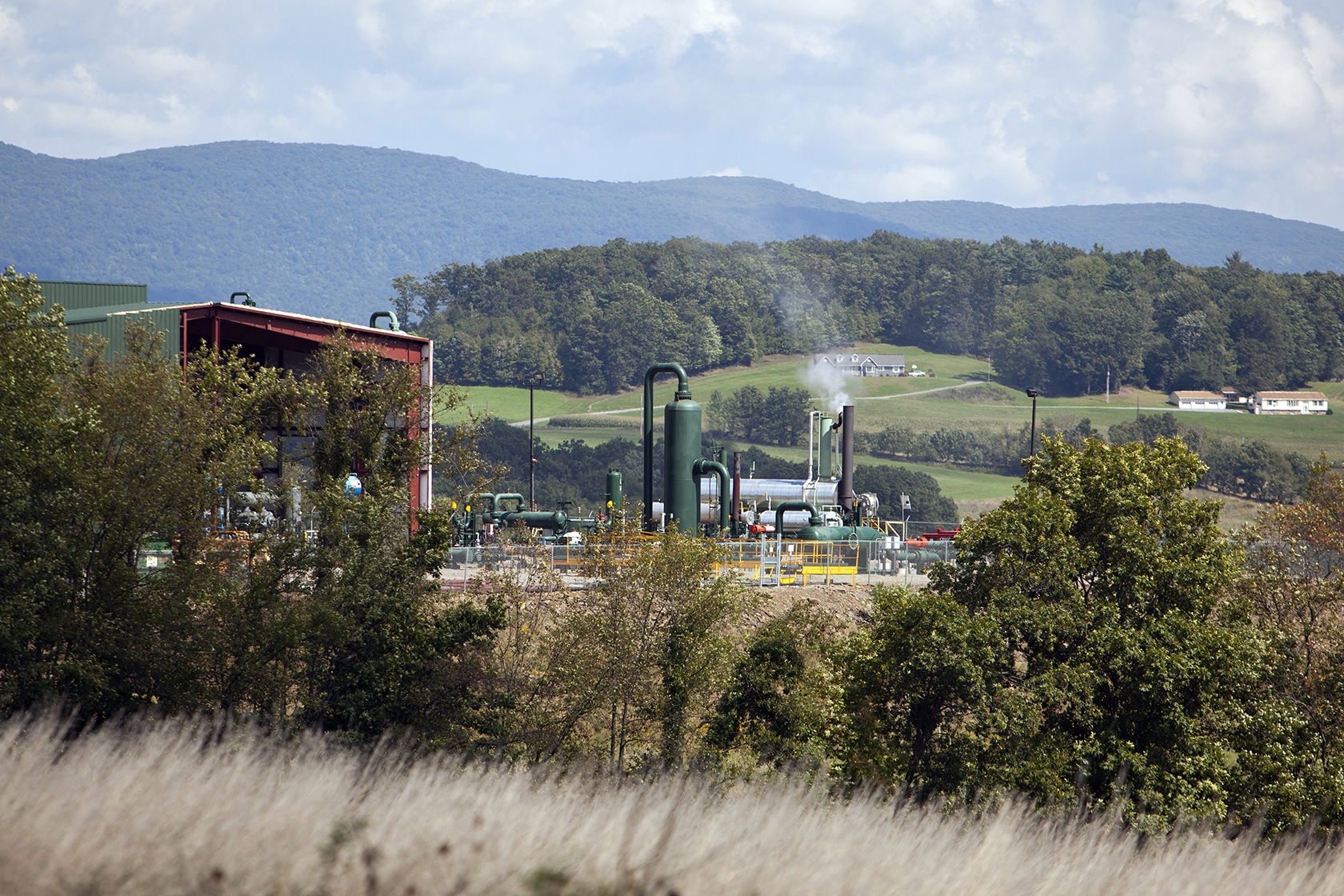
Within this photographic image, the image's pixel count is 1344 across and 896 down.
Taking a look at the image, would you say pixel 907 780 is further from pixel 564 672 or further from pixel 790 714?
pixel 564 672

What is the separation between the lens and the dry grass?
633 centimetres

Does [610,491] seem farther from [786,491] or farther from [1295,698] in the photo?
[1295,698]

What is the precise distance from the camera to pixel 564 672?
20.8m

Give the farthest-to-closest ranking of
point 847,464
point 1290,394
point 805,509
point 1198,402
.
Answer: point 1198,402
point 1290,394
point 847,464
point 805,509

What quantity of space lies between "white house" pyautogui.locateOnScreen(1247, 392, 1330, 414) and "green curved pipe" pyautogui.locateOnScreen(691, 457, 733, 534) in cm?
13002

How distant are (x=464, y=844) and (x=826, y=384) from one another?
122599mm

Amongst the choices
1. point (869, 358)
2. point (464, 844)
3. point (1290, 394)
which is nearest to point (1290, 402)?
point (1290, 394)

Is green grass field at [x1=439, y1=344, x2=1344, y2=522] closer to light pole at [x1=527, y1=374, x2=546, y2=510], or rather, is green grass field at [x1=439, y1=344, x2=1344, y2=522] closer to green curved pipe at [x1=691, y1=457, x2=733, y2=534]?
light pole at [x1=527, y1=374, x2=546, y2=510]

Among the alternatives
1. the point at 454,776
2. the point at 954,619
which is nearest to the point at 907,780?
the point at 954,619

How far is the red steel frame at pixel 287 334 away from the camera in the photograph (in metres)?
33.3

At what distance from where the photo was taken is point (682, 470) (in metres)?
43.3

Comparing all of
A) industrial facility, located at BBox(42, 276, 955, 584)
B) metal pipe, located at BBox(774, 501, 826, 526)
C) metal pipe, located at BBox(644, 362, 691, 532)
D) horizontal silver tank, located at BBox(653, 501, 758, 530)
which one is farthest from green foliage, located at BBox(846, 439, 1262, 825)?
horizontal silver tank, located at BBox(653, 501, 758, 530)

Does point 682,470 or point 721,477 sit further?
point 721,477

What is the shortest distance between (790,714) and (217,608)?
10.3 meters
